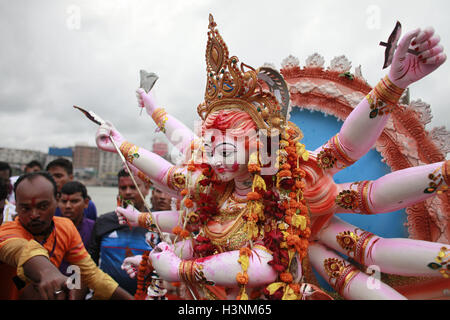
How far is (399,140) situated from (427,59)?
91 cm

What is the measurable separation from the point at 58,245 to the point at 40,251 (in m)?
0.52

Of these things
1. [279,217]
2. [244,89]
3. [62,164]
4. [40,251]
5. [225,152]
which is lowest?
[40,251]

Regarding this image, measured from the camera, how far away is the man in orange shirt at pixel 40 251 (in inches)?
64.4

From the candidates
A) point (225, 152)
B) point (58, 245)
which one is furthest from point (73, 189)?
point (225, 152)

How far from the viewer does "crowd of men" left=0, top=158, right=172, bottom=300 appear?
172 centimetres

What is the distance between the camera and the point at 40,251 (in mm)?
1781

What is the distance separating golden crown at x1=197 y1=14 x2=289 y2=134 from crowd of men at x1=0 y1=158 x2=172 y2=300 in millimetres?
1165

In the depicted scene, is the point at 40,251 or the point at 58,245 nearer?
the point at 40,251

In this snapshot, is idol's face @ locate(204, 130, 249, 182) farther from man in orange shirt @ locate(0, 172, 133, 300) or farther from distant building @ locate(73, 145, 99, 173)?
distant building @ locate(73, 145, 99, 173)

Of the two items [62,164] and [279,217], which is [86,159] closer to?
[62,164]
